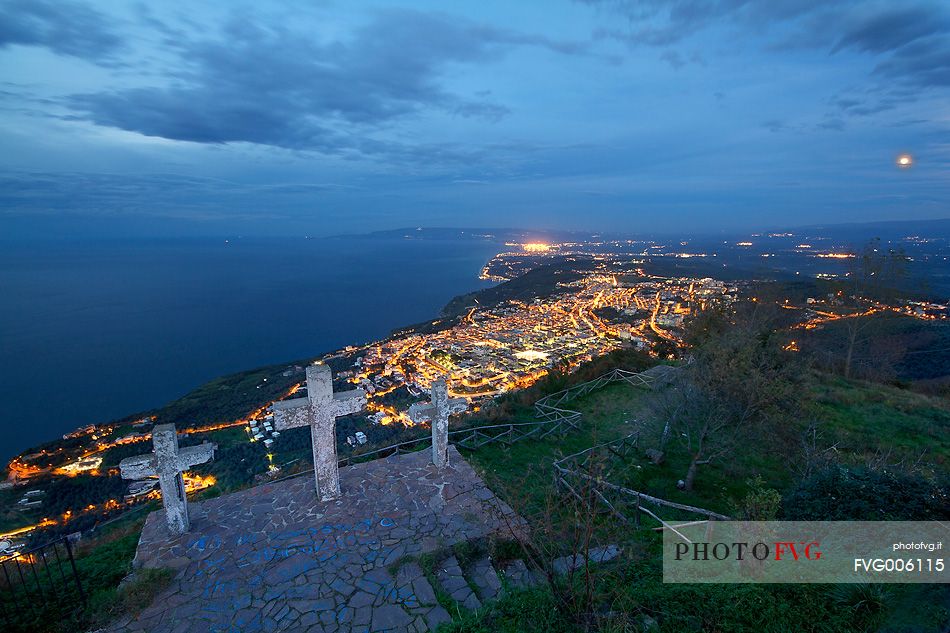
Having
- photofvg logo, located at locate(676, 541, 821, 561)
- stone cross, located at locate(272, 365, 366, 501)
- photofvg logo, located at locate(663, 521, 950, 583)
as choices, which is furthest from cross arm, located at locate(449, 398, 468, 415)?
photofvg logo, located at locate(676, 541, 821, 561)

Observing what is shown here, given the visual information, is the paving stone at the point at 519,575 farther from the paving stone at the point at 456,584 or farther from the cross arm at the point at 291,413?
the cross arm at the point at 291,413

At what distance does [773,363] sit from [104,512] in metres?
21.9

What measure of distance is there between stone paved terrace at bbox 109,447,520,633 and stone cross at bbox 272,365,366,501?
456mm

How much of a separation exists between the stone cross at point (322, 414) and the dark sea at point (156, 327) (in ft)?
105

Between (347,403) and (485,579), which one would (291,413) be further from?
(485,579)

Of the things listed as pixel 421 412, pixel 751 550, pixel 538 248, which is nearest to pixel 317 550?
pixel 421 412

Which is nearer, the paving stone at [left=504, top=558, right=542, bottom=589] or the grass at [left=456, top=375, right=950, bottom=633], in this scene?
the grass at [left=456, top=375, right=950, bottom=633]

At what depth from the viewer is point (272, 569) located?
19.5 feet

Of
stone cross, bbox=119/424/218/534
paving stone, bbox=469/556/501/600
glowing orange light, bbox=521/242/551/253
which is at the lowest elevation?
glowing orange light, bbox=521/242/551/253

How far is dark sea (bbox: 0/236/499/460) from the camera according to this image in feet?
111

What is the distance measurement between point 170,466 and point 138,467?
16.1 inches

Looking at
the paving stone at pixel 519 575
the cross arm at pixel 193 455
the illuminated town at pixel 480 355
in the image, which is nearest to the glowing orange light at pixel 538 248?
the illuminated town at pixel 480 355

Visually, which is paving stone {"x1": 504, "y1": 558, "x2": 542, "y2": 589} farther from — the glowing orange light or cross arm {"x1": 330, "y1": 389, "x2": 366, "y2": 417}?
the glowing orange light

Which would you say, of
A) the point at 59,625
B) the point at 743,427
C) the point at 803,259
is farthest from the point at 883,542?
the point at 803,259
